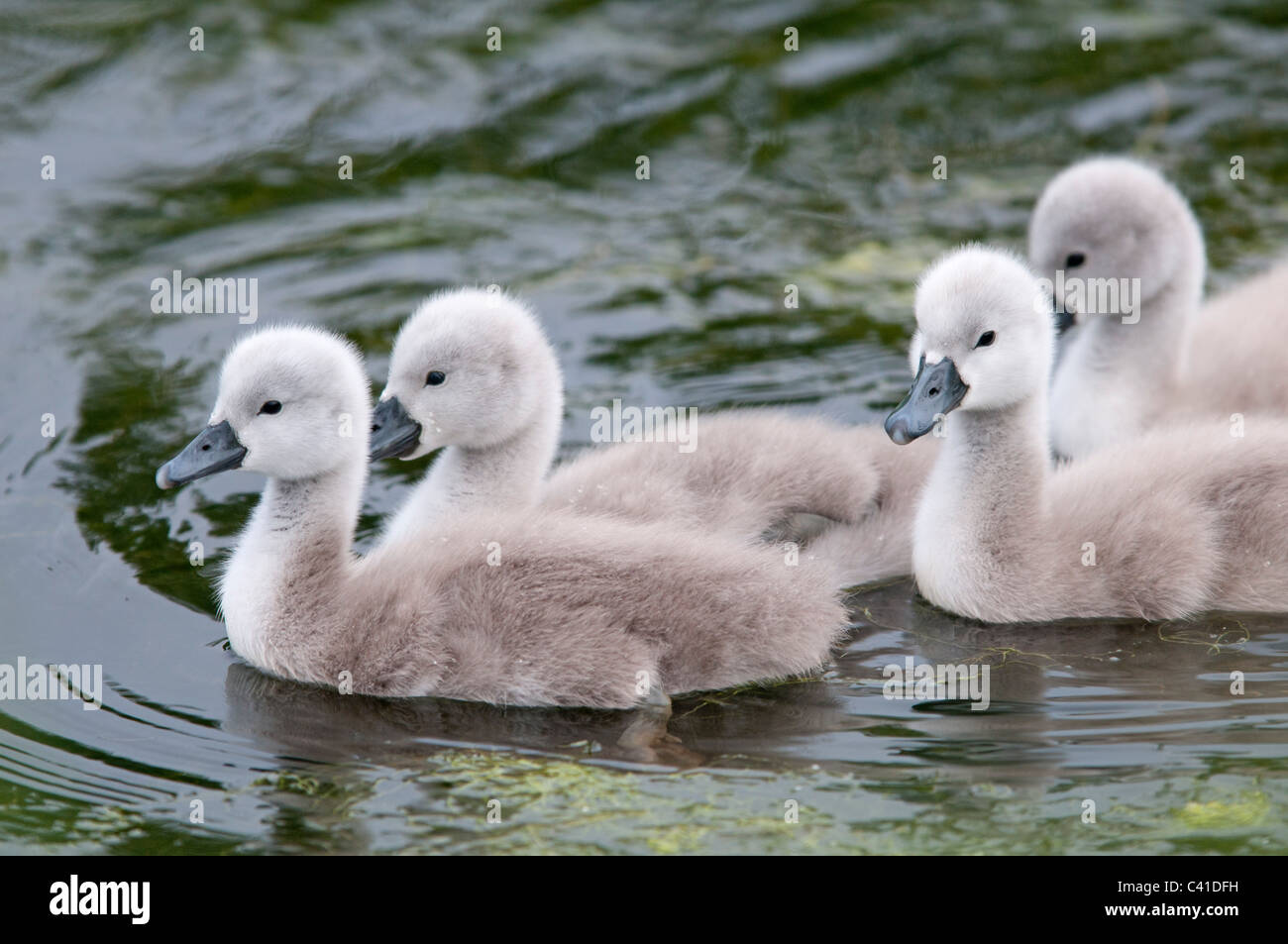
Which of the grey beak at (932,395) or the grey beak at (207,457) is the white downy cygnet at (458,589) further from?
the grey beak at (932,395)

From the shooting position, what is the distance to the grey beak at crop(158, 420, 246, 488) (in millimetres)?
6820

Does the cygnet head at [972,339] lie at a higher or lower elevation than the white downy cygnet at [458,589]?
higher

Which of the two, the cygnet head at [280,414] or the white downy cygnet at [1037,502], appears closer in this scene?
the cygnet head at [280,414]

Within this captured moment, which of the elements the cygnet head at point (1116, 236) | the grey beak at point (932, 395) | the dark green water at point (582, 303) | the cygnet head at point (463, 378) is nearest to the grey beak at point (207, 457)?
the cygnet head at point (463, 378)

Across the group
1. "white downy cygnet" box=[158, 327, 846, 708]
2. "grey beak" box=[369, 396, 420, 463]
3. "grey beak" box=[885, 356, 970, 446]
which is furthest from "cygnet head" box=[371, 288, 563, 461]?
"grey beak" box=[885, 356, 970, 446]

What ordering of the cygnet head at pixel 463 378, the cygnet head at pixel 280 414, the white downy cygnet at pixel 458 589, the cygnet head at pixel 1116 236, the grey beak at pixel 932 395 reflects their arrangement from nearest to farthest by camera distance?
the white downy cygnet at pixel 458 589, the cygnet head at pixel 280 414, the grey beak at pixel 932 395, the cygnet head at pixel 463 378, the cygnet head at pixel 1116 236

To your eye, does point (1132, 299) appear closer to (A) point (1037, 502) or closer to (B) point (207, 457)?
(A) point (1037, 502)

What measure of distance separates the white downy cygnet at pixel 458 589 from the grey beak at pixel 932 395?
620 millimetres

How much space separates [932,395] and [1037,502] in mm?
570

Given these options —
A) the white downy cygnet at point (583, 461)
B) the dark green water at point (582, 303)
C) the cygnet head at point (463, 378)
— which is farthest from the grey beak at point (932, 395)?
the cygnet head at point (463, 378)

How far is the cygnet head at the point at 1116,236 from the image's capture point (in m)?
8.52

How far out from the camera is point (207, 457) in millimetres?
6840

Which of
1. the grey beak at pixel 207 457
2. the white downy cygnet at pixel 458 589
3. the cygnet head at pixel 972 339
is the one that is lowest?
the white downy cygnet at pixel 458 589

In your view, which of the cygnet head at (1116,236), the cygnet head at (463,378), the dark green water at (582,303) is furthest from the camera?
the cygnet head at (1116,236)
